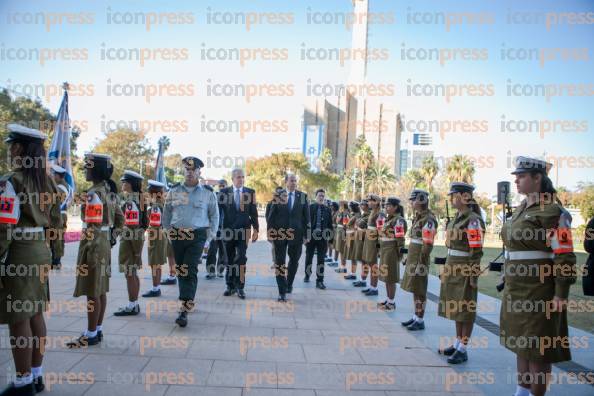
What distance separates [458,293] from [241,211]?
4.40 m

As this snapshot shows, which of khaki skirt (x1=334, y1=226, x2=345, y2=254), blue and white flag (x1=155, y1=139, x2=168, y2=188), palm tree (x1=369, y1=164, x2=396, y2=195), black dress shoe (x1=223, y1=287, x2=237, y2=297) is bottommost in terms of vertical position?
black dress shoe (x1=223, y1=287, x2=237, y2=297)

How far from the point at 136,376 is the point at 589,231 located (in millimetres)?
4765

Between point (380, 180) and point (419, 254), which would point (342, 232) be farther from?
point (380, 180)

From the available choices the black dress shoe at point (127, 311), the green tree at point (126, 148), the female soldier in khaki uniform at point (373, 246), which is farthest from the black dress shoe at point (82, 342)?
the green tree at point (126, 148)

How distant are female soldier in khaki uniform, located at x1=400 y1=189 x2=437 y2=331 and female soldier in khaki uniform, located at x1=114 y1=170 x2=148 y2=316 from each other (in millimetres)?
3973

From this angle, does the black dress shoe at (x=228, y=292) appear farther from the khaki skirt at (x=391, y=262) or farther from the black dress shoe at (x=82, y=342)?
the black dress shoe at (x=82, y=342)

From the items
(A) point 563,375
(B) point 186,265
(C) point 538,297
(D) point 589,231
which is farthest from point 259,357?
(D) point 589,231

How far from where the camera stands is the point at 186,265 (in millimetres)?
5684

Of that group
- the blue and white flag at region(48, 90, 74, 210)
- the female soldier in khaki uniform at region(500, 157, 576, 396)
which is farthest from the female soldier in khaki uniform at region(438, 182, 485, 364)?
the blue and white flag at region(48, 90, 74, 210)

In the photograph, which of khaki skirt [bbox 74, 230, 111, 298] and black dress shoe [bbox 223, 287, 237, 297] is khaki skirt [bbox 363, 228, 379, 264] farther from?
khaki skirt [bbox 74, 230, 111, 298]

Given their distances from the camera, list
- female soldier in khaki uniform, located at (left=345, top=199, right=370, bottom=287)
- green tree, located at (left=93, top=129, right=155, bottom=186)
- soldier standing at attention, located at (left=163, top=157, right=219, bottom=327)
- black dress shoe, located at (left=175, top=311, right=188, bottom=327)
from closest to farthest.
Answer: black dress shoe, located at (left=175, top=311, right=188, bottom=327) < soldier standing at attention, located at (left=163, top=157, right=219, bottom=327) < female soldier in khaki uniform, located at (left=345, top=199, right=370, bottom=287) < green tree, located at (left=93, top=129, right=155, bottom=186)

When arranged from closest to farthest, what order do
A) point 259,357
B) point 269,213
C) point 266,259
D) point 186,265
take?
point 259,357, point 186,265, point 269,213, point 266,259

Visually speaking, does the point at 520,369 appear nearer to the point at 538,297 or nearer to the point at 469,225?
the point at 538,297

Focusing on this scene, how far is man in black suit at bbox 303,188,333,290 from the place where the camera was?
9.89m
